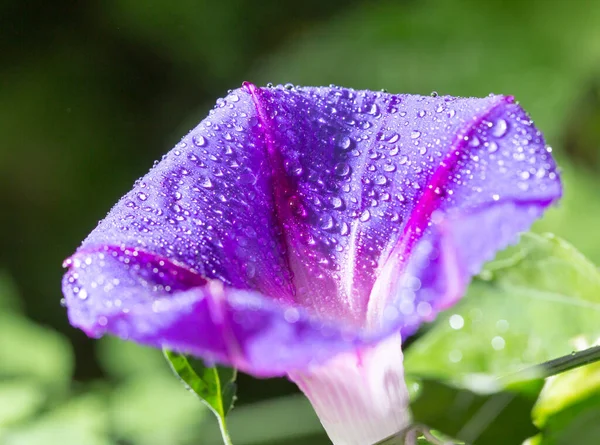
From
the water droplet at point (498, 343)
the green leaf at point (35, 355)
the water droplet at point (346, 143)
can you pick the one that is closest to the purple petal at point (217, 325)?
the water droplet at point (346, 143)

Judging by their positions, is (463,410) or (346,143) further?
(346,143)

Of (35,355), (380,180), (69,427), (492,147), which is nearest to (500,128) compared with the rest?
(492,147)

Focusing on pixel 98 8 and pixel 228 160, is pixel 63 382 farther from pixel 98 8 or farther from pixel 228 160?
pixel 98 8

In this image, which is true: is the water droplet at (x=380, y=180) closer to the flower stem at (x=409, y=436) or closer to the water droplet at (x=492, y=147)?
the water droplet at (x=492, y=147)

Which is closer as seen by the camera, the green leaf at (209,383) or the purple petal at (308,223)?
the purple petal at (308,223)

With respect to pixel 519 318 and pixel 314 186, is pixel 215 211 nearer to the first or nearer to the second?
pixel 314 186

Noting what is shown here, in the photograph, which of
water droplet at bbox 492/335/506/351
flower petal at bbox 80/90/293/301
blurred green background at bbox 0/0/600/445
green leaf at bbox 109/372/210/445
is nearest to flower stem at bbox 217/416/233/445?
flower petal at bbox 80/90/293/301
